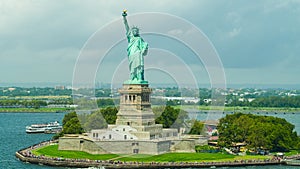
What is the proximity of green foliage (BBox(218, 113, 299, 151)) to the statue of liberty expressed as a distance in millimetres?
11359

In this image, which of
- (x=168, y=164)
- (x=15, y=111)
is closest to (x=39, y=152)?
(x=168, y=164)

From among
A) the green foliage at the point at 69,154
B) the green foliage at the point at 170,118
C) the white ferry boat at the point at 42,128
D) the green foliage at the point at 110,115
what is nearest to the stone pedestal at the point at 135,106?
the green foliage at the point at 69,154

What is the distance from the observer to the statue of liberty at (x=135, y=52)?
6675cm

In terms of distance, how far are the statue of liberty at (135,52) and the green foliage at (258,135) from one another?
37.3ft

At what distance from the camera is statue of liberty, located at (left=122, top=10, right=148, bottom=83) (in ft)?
219

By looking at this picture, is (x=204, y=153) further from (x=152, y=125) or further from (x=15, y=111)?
(x=15, y=111)

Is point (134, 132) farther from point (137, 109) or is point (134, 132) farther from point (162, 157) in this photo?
point (162, 157)

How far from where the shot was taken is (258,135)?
6594cm

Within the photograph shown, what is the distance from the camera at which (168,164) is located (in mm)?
57125

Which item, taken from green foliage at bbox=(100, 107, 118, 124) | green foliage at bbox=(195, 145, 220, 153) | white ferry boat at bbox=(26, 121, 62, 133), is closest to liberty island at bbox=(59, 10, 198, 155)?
green foliage at bbox=(195, 145, 220, 153)

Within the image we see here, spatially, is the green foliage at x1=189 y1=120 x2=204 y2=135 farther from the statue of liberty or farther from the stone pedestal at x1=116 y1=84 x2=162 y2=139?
the statue of liberty

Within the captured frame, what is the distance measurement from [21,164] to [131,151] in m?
11.1

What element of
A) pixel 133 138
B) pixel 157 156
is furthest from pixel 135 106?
pixel 157 156

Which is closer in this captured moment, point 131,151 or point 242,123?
point 131,151
